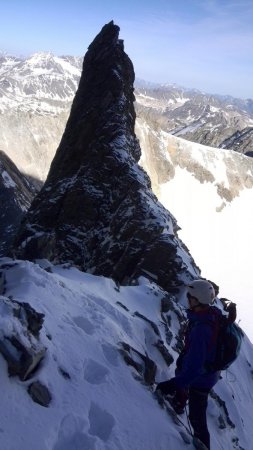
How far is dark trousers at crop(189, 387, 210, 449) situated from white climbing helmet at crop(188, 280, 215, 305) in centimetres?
174

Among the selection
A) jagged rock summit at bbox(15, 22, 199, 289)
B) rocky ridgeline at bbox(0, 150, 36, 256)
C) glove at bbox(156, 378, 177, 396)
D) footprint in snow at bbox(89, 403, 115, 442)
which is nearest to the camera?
footprint in snow at bbox(89, 403, 115, 442)

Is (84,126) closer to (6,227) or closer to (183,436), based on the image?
(6,227)

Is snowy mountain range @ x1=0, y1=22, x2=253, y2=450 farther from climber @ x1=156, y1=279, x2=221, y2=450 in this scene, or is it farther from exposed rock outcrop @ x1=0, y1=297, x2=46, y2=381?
climber @ x1=156, y1=279, x2=221, y2=450

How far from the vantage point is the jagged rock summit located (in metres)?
26.7

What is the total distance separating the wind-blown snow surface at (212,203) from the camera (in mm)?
82938

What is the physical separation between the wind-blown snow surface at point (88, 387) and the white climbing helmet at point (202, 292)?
2331mm

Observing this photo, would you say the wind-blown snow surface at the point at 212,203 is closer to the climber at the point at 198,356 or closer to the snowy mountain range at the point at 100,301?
the snowy mountain range at the point at 100,301

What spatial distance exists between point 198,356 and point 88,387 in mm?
2086

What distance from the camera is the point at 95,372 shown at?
8.81m

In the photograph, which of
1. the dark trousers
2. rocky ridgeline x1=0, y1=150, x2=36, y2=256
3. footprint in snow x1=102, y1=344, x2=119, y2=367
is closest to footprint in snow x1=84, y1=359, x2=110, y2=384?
footprint in snow x1=102, y1=344, x2=119, y2=367

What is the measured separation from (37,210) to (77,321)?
2452cm

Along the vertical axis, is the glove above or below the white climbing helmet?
below

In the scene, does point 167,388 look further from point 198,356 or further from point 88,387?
point 88,387

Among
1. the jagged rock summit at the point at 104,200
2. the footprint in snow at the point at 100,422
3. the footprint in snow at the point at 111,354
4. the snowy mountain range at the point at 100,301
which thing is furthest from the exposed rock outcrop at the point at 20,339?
the jagged rock summit at the point at 104,200
